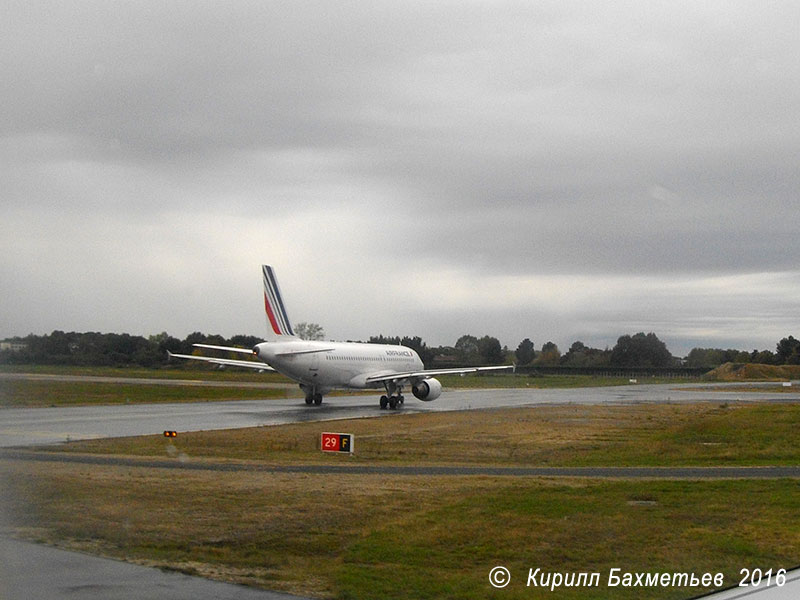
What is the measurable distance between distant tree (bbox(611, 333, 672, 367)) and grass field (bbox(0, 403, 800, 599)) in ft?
453

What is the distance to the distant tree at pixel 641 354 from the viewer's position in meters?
161

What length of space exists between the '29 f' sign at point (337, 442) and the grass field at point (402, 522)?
0.58 meters

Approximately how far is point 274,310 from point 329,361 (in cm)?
562

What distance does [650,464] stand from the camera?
83.6 feet

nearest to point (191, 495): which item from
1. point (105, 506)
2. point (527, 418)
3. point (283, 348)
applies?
point (105, 506)

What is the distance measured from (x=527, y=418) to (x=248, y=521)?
30.8 m

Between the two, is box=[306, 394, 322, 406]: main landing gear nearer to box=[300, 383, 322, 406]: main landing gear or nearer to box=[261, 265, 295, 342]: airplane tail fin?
box=[300, 383, 322, 406]: main landing gear

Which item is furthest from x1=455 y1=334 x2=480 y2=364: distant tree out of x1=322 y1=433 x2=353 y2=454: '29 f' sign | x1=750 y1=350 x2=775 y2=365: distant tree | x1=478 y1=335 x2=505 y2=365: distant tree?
x1=322 y1=433 x2=353 y2=454: '29 f' sign

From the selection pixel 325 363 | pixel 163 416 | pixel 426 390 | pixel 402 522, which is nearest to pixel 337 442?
pixel 402 522

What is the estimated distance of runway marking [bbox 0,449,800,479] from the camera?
71.7 feet

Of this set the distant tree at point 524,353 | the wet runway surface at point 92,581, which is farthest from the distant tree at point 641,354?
the wet runway surface at point 92,581

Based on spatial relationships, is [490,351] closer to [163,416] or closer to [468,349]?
[468,349]

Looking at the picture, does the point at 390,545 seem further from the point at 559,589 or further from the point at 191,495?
the point at 191,495

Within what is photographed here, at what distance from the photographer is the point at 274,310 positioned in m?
58.2
